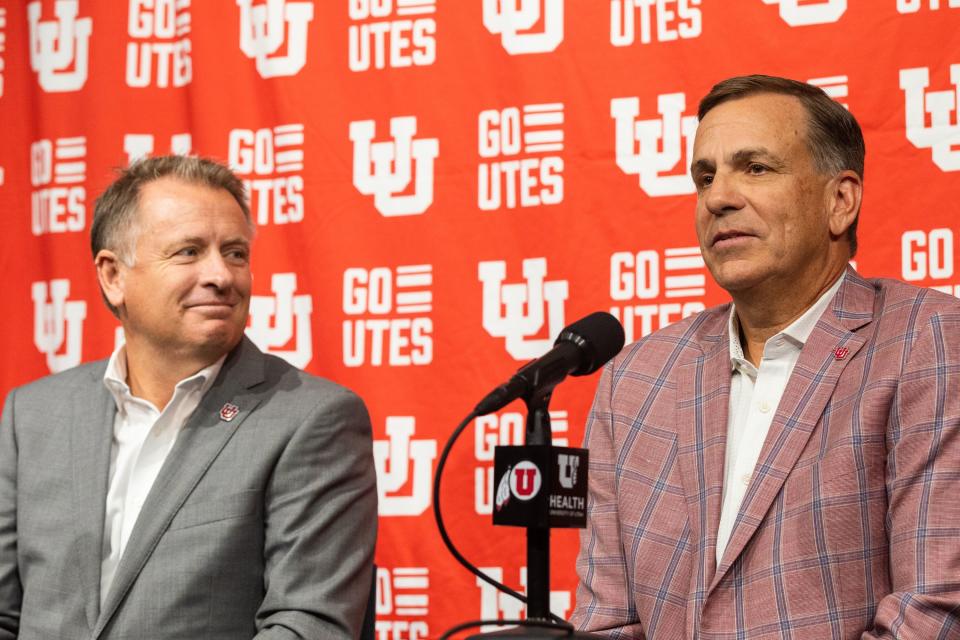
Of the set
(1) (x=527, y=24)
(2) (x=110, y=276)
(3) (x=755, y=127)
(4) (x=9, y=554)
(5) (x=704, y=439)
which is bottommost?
(4) (x=9, y=554)

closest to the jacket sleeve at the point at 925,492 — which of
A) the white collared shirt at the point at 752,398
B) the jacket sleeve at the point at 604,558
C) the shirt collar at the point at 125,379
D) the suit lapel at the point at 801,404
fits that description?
the suit lapel at the point at 801,404

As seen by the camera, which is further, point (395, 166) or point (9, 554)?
point (395, 166)

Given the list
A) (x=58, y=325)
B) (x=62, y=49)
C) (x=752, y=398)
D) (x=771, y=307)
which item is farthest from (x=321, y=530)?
(x=62, y=49)

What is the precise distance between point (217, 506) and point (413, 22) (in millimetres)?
1563

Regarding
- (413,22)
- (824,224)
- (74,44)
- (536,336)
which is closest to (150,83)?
(74,44)

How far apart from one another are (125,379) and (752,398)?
1518mm

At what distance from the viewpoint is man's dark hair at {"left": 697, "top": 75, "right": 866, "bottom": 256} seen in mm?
2289

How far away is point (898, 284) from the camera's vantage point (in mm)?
2242

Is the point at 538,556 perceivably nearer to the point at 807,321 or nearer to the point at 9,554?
the point at 807,321

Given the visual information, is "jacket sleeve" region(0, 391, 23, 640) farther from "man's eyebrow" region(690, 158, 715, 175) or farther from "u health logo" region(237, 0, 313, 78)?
"man's eyebrow" region(690, 158, 715, 175)

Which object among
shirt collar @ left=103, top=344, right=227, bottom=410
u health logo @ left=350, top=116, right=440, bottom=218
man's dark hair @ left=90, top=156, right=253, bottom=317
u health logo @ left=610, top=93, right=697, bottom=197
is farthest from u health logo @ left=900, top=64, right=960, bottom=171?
shirt collar @ left=103, top=344, right=227, bottom=410

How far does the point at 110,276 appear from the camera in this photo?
2.81 metres

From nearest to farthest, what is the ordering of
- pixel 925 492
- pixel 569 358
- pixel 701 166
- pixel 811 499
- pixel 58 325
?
1. pixel 569 358
2. pixel 925 492
3. pixel 811 499
4. pixel 701 166
5. pixel 58 325

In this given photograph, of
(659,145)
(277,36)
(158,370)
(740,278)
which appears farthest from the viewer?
(277,36)
